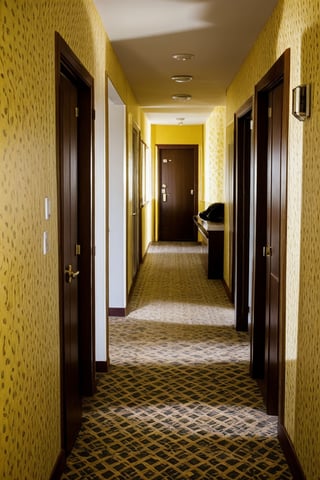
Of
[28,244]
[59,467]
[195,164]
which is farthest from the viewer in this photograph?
[195,164]

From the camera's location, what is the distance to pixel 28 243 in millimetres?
2131

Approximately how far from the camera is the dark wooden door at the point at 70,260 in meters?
3.07

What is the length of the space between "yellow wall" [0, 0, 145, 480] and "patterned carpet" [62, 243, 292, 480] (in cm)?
52

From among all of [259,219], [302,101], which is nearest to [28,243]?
[302,101]

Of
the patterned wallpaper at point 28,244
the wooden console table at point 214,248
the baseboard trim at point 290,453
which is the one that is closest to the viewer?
the patterned wallpaper at point 28,244

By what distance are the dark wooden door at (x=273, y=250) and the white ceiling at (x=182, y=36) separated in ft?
1.86

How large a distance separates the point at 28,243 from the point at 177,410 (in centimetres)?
200

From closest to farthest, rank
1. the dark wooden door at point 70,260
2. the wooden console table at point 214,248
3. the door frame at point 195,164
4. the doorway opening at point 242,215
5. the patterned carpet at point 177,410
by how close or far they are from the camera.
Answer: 1. the patterned carpet at point 177,410
2. the dark wooden door at point 70,260
3. the doorway opening at point 242,215
4. the wooden console table at point 214,248
5. the door frame at point 195,164

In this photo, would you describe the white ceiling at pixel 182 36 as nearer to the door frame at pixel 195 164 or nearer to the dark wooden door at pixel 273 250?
the dark wooden door at pixel 273 250

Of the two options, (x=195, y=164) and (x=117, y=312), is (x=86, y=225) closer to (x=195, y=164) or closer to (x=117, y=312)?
(x=117, y=312)

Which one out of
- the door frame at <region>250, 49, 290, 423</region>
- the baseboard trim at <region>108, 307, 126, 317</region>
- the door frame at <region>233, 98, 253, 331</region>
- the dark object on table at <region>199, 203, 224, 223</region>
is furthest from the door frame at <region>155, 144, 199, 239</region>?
the door frame at <region>250, 49, 290, 423</region>

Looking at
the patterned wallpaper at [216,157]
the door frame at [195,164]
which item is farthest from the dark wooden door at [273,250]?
the door frame at [195,164]

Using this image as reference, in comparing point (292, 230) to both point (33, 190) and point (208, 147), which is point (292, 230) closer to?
point (33, 190)

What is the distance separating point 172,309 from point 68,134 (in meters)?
3.72
